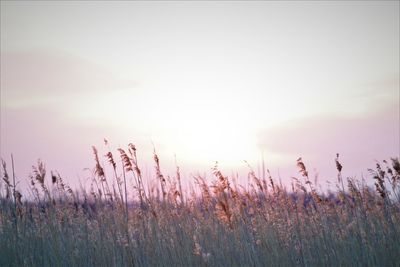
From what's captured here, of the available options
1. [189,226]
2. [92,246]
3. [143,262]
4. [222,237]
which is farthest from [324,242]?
[92,246]

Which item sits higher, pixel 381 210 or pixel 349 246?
pixel 381 210

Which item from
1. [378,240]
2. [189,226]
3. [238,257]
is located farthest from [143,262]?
[378,240]

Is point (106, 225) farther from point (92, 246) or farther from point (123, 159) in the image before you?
point (123, 159)

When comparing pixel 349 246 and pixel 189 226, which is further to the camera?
pixel 189 226

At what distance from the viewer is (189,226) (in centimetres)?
718

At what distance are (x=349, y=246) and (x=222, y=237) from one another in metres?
1.84

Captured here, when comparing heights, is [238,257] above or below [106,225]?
below

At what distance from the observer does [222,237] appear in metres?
6.75

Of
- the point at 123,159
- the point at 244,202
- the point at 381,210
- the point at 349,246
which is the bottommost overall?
the point at 349,246

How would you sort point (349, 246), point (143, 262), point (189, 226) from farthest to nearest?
point (189, 226), point (143, 262), point (349, 246)

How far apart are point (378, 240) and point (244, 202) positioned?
200cm

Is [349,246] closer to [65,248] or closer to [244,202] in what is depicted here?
[244,202]

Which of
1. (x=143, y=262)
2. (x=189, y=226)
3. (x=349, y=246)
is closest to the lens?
(x=349, y=246)

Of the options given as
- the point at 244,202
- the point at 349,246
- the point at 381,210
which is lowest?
the point at 349,246
